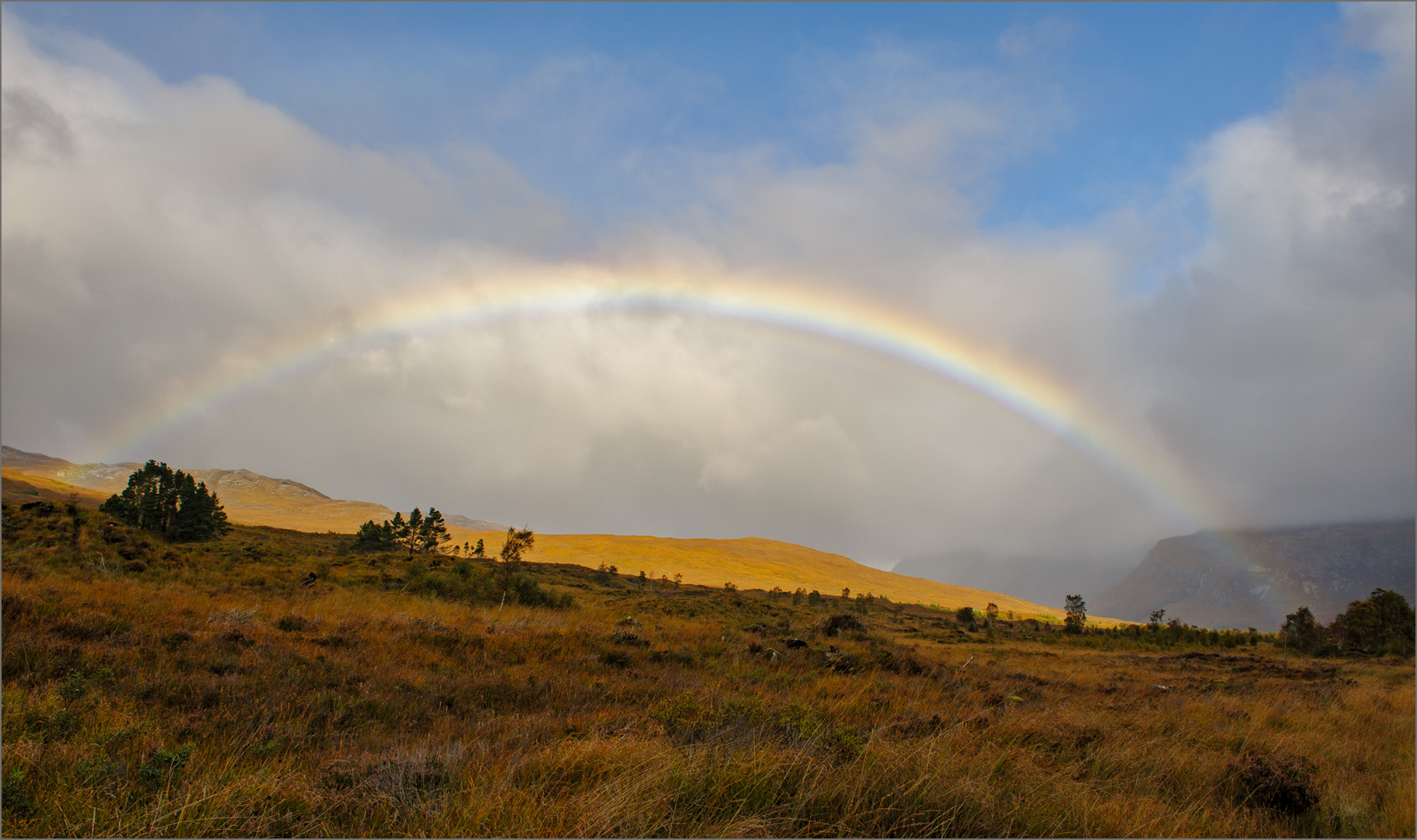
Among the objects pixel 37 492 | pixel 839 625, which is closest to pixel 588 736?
pixel 839 625

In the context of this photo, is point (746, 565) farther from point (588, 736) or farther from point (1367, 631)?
point (588, 736)

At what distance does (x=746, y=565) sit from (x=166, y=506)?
94.7 m

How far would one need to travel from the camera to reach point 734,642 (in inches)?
652

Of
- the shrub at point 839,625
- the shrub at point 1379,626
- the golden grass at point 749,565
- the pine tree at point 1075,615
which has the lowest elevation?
the golden grass at point 749,565

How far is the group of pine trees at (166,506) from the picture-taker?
1436 inches

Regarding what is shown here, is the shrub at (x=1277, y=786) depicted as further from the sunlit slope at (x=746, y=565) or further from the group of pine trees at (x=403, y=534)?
the sunlit slope at (x=746, y=565)

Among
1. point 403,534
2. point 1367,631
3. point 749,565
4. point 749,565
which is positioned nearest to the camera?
point 1367,631

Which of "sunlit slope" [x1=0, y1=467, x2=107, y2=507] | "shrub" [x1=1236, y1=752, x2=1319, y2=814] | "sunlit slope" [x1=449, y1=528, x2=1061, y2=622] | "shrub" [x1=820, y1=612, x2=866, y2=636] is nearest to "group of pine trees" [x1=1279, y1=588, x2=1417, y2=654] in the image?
"shrub" [x1=820, y1=612, x2=866, y2=636]

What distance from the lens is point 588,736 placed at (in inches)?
252

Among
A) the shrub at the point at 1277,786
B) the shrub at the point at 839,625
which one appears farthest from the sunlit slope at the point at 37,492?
the shrub at the point at 1277,786

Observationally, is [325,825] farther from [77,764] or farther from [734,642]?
[734,642]

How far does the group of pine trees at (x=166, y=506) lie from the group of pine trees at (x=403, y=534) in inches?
403

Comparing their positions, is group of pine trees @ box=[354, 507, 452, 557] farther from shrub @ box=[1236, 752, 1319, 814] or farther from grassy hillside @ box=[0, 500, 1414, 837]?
shrub @ box=[1236, 752, 1319, 814]

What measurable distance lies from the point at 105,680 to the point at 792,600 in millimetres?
51379
